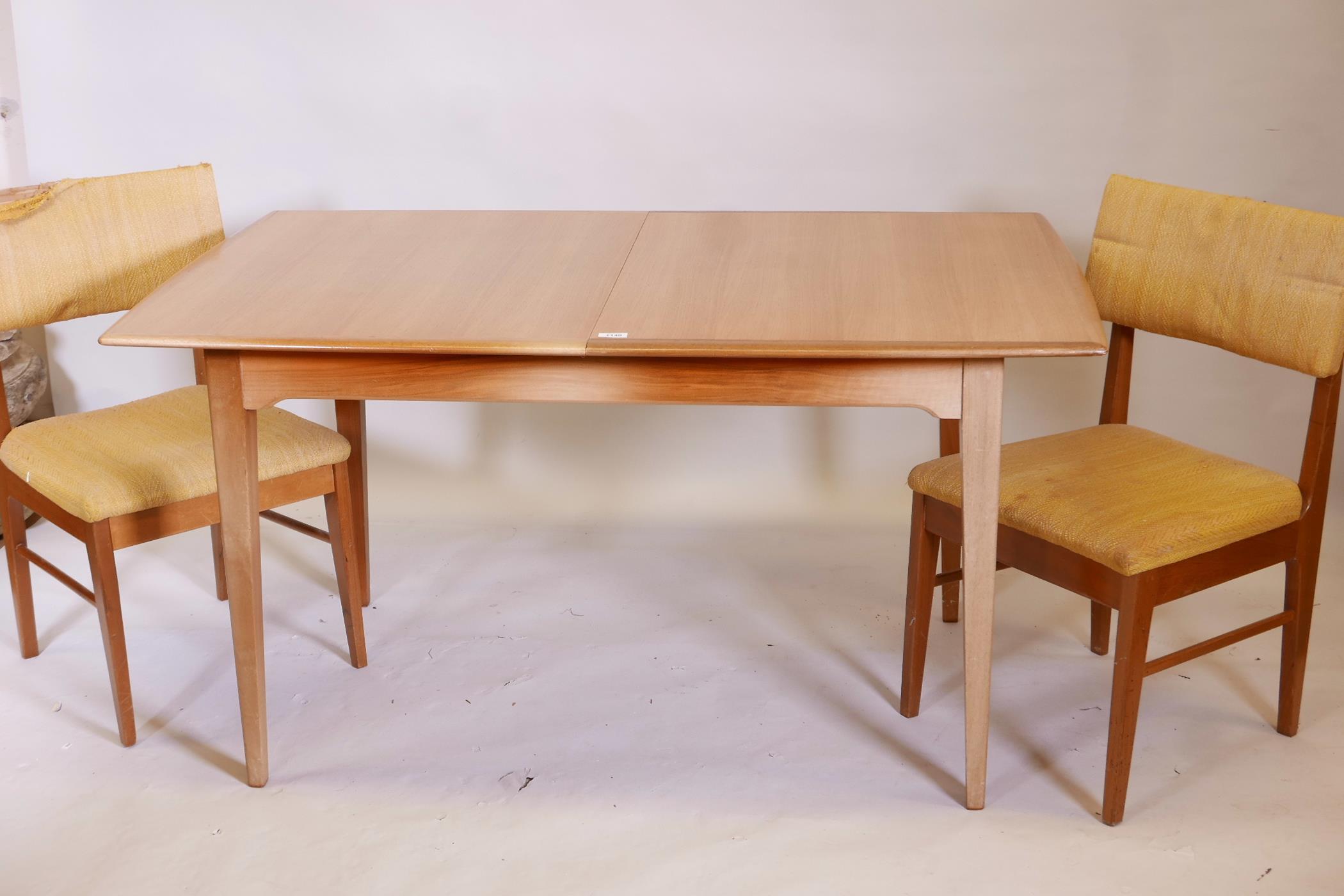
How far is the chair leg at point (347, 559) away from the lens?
2.45m

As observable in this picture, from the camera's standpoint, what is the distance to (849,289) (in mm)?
2051

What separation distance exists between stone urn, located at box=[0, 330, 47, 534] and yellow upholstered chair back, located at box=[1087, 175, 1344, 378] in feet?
8.51

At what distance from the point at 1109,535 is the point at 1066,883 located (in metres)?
0.54

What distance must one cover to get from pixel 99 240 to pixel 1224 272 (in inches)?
83.6

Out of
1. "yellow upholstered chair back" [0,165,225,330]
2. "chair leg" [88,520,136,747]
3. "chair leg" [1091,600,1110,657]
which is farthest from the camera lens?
"chair leg" [1091,600,1110,657]

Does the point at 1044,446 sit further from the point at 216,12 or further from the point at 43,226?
the point at 216,12

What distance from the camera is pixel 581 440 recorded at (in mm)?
3395

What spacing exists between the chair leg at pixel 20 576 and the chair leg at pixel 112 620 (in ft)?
1.05

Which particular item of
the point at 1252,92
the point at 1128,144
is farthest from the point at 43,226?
the point at 1252,92

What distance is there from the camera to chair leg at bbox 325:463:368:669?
2449 mm

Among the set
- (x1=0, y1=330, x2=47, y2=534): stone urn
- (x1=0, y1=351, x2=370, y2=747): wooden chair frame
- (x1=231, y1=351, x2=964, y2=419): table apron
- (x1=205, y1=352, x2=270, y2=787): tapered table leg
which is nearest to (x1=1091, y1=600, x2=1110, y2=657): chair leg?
(x1=231, y1=351, x2=964, y2=419): table apron

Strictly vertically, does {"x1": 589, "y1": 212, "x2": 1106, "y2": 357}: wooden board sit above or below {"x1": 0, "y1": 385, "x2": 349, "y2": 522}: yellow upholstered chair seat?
above

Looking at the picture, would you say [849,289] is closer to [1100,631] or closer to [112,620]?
[1100,631]

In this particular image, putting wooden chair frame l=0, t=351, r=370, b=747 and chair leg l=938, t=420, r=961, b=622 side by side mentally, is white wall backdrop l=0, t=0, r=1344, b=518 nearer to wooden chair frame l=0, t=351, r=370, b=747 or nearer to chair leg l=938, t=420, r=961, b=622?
chair leg l=938, t=420, r=961, b=622
